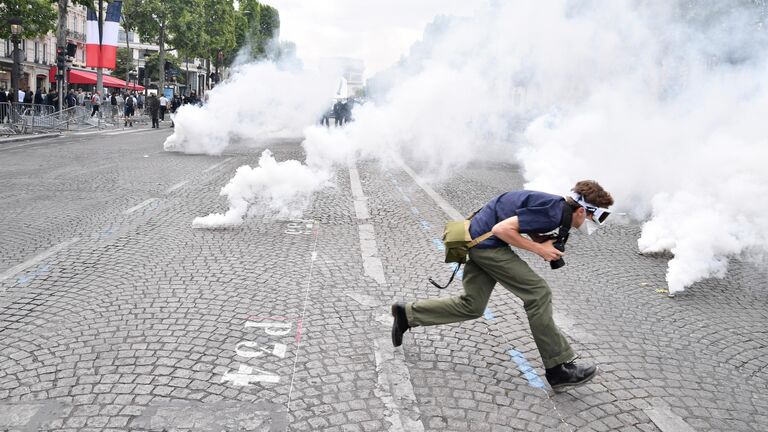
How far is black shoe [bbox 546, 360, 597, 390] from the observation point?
385 cm

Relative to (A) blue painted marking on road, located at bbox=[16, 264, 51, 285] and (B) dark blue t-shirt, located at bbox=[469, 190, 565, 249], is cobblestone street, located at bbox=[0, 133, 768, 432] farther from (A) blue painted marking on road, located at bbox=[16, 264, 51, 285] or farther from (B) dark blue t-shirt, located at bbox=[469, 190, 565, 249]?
→ (B) dark blue t-shirt, located at bbox=[469, 190, 565, 249]

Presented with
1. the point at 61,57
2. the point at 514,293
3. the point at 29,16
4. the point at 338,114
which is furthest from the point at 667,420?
the point at 29,16

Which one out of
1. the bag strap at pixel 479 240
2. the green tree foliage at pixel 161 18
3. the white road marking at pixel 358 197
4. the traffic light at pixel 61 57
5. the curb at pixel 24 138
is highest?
the green tree foliage at pixel 161 18

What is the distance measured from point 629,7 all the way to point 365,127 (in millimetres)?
6740

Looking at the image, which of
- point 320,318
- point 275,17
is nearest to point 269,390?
point 320,318

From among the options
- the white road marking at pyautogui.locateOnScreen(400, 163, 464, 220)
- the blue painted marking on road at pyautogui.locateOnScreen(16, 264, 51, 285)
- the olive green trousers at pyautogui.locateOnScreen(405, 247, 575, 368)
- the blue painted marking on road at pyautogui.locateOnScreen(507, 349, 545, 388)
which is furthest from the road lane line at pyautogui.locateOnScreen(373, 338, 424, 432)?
the white road marking at pyautogui.locateOnScreen(400, 163, 464, 220)

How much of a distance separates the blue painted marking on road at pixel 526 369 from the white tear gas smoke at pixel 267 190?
4.86 metres

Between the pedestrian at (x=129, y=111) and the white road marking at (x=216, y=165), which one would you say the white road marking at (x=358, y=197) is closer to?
the white road marking at (x=216, y=165)

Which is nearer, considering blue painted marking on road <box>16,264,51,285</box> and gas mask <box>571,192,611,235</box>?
gas mask <box>571,192,611,235</box>

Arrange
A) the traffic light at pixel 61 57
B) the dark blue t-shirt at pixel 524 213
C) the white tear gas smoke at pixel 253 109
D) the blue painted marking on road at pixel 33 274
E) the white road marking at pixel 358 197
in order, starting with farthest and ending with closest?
the traffic light at pixel 61 57
the white tear gas smoke at pixel 253 109
the white road marking at pixel 358 197
the blue painted marking on road at pixel 33 274
the dark blue t-shirt at pixel 524 213

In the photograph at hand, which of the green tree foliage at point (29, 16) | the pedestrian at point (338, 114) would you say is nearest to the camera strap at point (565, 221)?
the pedestrian at point (338, 114)

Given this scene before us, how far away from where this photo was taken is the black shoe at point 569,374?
3.85 metres

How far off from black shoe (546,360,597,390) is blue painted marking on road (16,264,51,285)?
433 cm

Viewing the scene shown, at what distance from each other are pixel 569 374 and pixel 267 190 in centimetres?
621
